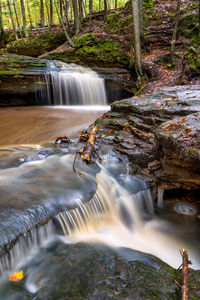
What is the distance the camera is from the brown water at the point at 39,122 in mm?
6102

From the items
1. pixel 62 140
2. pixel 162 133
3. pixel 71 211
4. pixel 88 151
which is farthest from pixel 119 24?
pixel 71 211

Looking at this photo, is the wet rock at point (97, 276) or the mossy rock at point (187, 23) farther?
the mossy rock at point (187, 23)

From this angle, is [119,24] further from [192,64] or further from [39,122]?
[39,122]

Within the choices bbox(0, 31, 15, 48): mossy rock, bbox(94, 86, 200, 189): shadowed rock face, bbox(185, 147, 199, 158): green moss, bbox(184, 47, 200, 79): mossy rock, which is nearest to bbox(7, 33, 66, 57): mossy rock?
bbox(0, 31, 15, 48): mossy rock

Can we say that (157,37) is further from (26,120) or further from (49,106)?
(26,120)

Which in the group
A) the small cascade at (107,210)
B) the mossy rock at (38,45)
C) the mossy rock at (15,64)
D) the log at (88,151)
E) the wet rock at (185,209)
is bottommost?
the wet rock at (185,209)

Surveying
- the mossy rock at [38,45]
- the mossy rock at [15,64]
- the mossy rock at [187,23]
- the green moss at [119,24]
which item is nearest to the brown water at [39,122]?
the mossy rock at [15,64]

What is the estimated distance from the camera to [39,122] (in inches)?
306

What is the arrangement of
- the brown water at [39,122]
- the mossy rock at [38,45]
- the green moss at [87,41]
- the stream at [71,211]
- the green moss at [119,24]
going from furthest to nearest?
the mossy rock at [38,45], the green moss at [119,24], the green moss at [87,41], the brown water at [39,122], the stream at [71,211]

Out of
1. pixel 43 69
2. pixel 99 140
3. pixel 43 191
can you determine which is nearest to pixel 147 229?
pixel 43 191

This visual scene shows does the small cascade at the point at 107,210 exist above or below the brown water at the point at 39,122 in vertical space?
below

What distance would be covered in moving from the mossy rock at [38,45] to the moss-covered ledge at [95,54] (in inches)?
185

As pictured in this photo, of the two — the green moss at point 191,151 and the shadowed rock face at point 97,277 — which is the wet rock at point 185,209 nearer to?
the green moss at point 191,151

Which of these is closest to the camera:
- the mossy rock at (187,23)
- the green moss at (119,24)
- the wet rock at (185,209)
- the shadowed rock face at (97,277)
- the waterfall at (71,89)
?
the shadowed rock face at (97,277)
